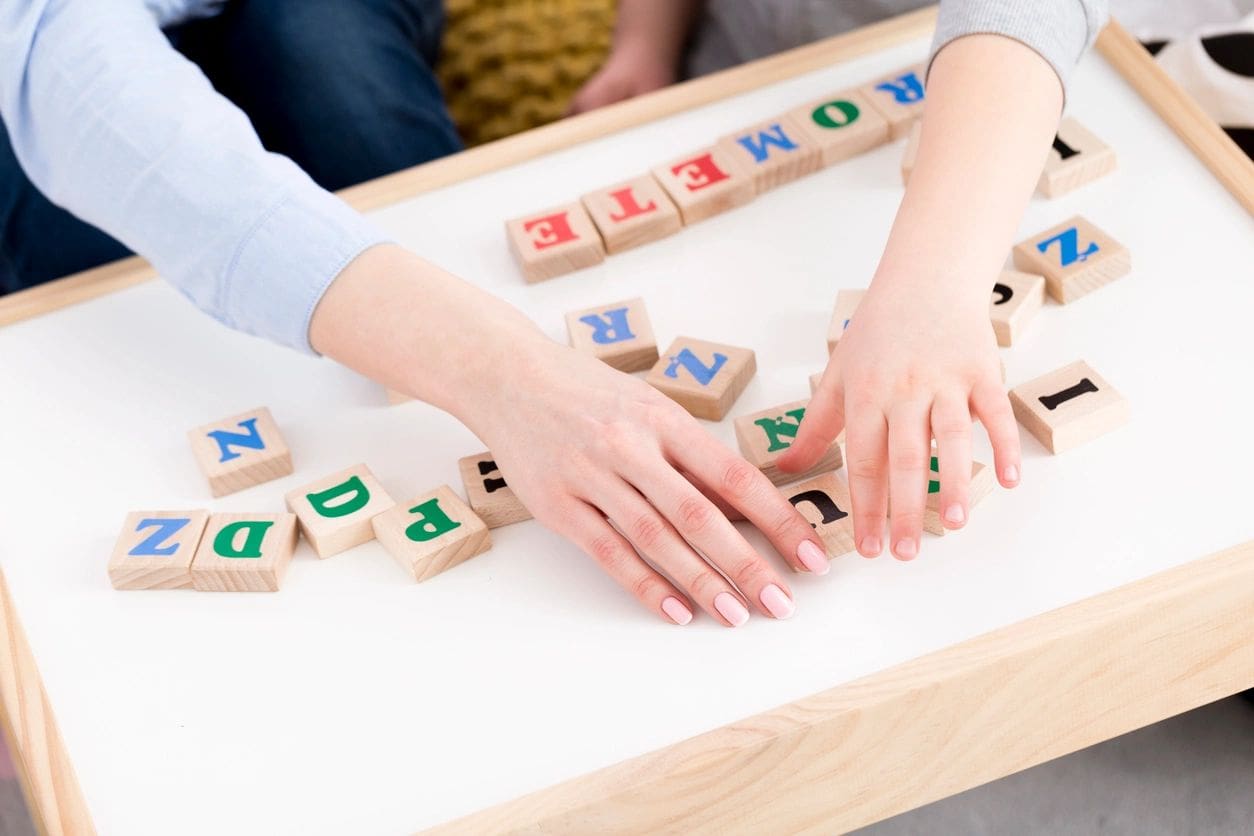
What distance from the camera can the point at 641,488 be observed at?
2.36ft

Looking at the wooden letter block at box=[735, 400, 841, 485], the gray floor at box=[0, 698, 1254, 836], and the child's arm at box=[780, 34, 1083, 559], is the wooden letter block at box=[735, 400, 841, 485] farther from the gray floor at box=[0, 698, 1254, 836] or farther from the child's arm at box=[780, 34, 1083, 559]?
the gray floor at box=[0, 698, 1254, 836]

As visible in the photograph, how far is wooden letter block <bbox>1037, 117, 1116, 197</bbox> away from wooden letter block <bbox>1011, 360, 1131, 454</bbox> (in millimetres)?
190

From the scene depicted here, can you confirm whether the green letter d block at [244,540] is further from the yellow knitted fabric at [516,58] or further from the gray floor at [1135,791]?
the yellow knitted fabric at [516,58]

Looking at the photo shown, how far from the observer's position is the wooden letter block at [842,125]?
3.16 ft

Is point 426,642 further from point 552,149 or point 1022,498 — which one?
point 552,149

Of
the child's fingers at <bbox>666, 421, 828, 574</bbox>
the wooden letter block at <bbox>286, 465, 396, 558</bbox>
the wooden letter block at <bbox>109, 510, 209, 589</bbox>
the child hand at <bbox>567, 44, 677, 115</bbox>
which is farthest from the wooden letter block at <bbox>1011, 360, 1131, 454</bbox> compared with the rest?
the child hand at <bbox>567, 44, 677, 115</bbox>

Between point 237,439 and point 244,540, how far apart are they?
0.09 m

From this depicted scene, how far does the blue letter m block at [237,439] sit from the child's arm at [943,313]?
13.1 inches

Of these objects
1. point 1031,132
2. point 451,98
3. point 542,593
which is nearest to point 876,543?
point 542,593

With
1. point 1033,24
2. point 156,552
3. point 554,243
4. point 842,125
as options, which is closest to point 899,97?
point 842,125

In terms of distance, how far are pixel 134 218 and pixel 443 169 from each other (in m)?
0.24

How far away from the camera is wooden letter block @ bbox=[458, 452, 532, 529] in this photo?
77cm

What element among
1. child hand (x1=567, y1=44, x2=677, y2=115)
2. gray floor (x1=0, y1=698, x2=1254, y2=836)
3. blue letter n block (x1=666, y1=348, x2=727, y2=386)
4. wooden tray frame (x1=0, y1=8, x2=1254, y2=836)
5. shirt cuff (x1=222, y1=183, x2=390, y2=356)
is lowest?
gray floor (x1=0, y1=698, x2=1254, y2=836)

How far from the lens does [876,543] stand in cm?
69
